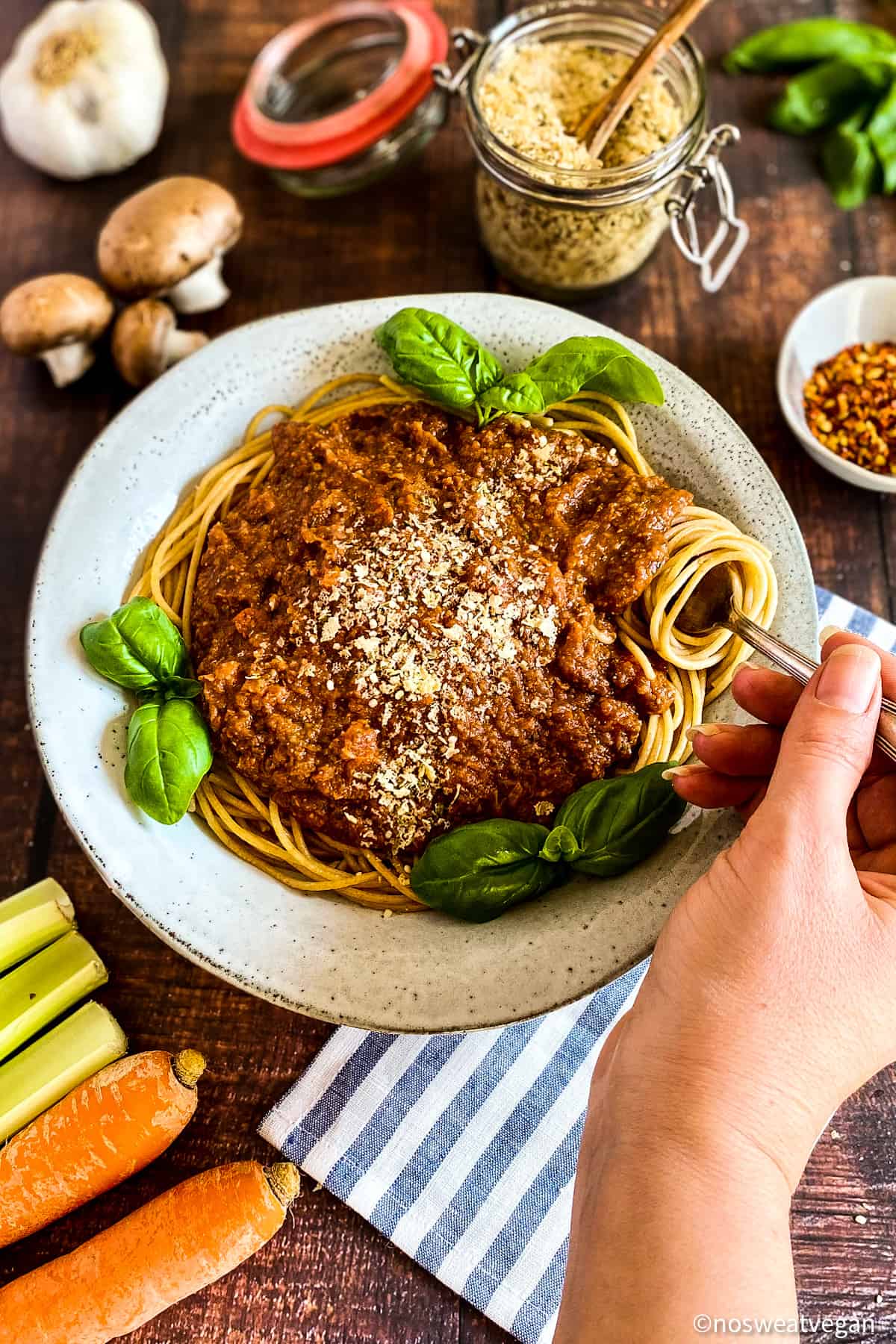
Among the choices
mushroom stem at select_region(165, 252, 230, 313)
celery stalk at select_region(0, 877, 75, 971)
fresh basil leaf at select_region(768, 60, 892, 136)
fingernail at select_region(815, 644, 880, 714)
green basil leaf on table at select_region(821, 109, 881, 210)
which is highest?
fresh basil leaf at select_region(768, 60, 892, 136)

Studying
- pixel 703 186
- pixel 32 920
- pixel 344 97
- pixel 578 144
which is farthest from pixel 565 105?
pixel 32 920

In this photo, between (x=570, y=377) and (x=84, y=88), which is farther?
(x=84, y=88)

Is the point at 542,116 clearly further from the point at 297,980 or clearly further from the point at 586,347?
the point at 297,980

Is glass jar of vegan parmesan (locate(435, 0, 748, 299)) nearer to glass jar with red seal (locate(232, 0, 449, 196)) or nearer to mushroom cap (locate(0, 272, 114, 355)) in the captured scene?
glass jar with red seal (locate(232, 0, 449, 196))

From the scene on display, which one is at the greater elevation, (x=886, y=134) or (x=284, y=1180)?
(x=886, y=134)

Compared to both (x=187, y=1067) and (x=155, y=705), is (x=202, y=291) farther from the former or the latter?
(x=187, y=1067)

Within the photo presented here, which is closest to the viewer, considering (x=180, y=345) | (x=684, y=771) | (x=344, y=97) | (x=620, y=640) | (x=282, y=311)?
(x=684, y=771)

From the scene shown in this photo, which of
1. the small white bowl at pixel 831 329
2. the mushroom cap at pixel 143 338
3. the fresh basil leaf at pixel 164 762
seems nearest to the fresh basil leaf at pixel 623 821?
the fresh basil leaf at pixel 164 762

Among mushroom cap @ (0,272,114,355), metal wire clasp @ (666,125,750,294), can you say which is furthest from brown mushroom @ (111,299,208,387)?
metal wire clasp @ (666,125,750,294)
